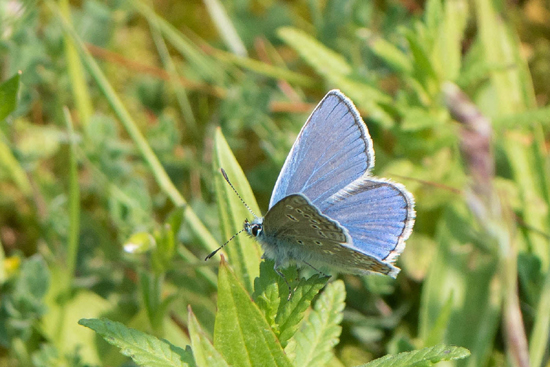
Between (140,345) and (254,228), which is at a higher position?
(254,228)

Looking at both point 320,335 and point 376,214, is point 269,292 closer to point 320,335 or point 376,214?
point 320,335

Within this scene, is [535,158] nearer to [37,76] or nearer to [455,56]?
[455,56]

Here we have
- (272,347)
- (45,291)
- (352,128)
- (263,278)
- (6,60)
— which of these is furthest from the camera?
(6,60)

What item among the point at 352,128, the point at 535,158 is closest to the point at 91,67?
the point at 352,128

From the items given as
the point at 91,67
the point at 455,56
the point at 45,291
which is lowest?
the point at 45,291

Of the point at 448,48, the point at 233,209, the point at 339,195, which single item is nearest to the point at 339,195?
the point at 339,195

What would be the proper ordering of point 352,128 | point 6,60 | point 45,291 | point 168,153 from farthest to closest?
point 168,153, point 6,60, point 45,291, point 352,128
